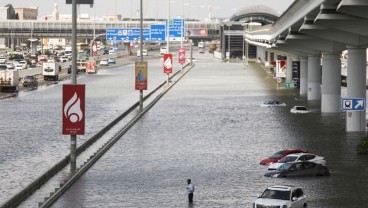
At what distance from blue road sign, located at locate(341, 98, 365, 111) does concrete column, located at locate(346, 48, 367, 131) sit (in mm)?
3344

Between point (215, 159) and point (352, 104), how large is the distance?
12.3 metres

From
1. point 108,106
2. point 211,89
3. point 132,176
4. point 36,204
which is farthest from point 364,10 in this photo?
point 211,89

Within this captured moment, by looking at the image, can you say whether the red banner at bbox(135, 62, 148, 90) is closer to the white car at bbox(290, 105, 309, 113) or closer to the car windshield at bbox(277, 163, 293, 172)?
the white car at bbox(290, 105, 309, 113)

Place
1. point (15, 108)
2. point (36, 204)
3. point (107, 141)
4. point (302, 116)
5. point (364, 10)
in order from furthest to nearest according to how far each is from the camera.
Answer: point (15, 108) < point (302, 116) < point (107, 141) < point (364, 10) < point (36, 204)

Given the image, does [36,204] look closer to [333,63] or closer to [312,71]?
[333,63]

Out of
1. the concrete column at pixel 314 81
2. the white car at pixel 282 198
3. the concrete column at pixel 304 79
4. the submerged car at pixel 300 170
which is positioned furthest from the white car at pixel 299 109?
the white car at pixel 282 198

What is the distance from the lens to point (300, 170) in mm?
41594

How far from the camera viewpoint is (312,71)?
93.3m

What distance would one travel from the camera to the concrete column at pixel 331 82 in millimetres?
75625

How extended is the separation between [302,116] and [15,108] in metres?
25.8

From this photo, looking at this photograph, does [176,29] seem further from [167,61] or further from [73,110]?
[73,110]

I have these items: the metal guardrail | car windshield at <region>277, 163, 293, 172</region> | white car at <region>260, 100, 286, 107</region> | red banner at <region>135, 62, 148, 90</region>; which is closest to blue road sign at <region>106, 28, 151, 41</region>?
white car at <region>260, 100, 286, 107</region>

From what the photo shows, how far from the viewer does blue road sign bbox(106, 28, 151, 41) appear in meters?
152

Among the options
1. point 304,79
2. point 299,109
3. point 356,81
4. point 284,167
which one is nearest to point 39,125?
point 299,109
